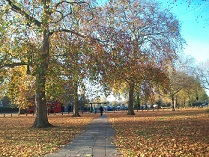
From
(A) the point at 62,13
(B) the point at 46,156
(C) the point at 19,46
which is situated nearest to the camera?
(B) the point at 46,156

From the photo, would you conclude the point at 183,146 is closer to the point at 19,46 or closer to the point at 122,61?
the point at 122,61

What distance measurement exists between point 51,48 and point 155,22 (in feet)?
69.6

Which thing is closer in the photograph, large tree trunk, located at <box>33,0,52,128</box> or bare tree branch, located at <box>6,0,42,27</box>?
large tree trunk, located at <box>33,0,52,128</box>

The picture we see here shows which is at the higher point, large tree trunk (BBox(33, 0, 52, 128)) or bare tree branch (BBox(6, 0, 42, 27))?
bare tree branch (BBox(6, 0, 42, 27))

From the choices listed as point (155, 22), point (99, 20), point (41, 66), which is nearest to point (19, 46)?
point (41, 66)

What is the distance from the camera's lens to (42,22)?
17.2m

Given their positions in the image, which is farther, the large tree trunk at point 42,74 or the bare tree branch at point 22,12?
the bare tree branch at point 22,12

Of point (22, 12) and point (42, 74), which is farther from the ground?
point (22, 12)

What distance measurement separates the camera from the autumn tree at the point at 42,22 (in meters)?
17.2

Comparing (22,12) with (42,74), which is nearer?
(22,12)

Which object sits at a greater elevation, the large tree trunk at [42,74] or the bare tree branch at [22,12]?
the bare tree branch at [22,12]

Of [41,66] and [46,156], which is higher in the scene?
[41,66]

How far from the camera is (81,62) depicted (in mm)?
→ 18359

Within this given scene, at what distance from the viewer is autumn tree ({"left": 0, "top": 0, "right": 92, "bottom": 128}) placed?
17.2 metres
